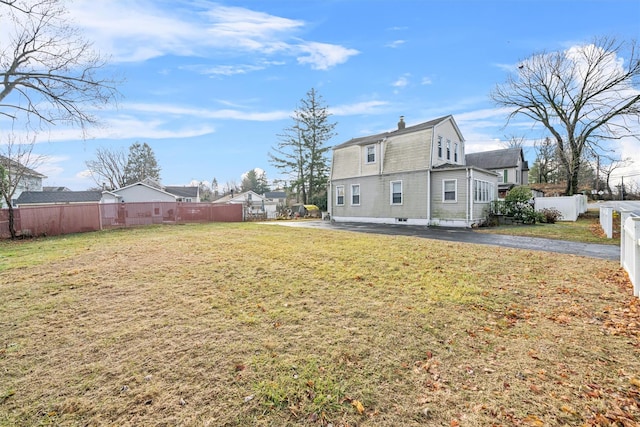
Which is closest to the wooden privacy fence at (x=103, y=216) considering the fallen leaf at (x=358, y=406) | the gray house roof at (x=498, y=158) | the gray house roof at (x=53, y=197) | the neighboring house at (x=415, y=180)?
the neighboring house at (x=415, y=180)

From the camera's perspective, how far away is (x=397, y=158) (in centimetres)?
1756

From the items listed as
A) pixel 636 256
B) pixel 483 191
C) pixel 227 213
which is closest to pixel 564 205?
pixel 483 191

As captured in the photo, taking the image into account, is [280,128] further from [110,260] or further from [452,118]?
[110,260]

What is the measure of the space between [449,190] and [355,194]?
21.3 feet

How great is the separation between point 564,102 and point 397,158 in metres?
13.8

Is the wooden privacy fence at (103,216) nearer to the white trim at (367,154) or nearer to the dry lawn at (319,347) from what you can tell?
the white trim at (367,154)

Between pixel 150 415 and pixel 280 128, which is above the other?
pixel 280 128

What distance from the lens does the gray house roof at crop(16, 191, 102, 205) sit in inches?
1177

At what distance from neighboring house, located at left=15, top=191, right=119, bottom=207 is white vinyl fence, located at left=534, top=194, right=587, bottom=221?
37.8 m

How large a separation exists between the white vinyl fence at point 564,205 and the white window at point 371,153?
33.3 ft

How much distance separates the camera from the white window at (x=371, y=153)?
18.8 m

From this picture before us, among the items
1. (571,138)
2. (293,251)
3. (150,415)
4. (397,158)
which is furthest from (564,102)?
(150,415)

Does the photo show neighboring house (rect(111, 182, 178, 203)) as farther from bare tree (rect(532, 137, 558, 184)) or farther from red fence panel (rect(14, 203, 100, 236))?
bare tree (rect(532, 137, 558, 184))

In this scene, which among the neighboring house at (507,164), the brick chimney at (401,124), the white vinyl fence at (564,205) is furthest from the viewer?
the neighboring house at (507,164)
